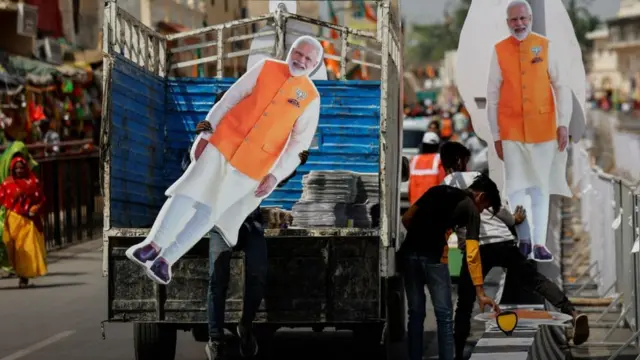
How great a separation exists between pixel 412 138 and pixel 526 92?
20.8m

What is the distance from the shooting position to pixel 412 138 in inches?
1307

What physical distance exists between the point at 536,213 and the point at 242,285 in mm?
2609

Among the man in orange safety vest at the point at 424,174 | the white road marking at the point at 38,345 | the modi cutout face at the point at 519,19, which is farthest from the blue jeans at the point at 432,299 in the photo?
the man in orange safety vest at the point at 424,174

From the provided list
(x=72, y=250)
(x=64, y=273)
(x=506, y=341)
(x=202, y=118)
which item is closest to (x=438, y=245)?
(x=506, y=341)

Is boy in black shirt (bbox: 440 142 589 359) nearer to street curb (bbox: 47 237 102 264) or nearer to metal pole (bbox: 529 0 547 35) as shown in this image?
metal pole (bbox: 529 0 547 35)

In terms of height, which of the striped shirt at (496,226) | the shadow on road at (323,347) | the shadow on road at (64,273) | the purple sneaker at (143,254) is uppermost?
the striped shirt at (496,226)

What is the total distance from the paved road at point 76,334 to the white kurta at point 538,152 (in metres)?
1.57

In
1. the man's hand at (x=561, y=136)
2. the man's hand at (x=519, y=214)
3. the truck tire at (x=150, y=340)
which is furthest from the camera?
the man's hand at (x=561, y=136)

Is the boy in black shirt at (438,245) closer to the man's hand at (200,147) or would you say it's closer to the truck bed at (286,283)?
the truck bed at (286,283)

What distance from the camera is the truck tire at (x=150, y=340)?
11602 mm

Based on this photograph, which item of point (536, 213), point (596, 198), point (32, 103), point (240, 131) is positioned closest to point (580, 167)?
point (596, 198)

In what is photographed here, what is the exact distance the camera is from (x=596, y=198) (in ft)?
65.0

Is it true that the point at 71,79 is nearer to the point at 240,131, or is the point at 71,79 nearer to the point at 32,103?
the point at 32,103

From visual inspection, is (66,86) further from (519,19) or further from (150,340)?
(150,340)
